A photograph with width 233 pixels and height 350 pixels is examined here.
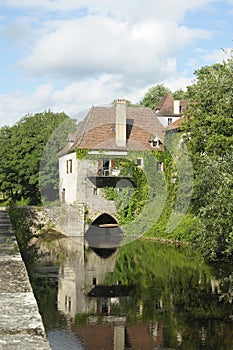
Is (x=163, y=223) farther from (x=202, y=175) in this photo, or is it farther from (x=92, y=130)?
(x=202, y=175)

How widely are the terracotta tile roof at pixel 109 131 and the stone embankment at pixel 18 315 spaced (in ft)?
86.1

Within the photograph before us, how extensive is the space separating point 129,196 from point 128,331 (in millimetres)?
20067

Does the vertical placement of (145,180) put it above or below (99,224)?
above

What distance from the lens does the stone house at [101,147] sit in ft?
105

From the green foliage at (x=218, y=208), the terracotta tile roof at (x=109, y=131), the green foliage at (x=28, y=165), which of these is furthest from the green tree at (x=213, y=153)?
the green foliage at (x=28, y=165)

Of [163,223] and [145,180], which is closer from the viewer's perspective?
[163,223]

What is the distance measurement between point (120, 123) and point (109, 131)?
964 millimetres

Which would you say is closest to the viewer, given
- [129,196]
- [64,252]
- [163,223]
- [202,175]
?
[202,175]

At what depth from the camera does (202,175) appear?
19.1m

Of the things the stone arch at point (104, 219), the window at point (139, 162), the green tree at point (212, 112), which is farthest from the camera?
the stone arch at point (104, 219)

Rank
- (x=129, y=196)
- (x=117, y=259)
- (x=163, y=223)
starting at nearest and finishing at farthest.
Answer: (x=117, y=259), (x=163, y=223), (x=129, y=196)

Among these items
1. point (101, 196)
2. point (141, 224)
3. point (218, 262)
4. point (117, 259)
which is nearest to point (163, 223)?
point (141, 224)

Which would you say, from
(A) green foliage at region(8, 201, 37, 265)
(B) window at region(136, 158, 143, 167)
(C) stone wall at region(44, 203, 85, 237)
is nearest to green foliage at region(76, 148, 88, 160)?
(C) stone wall at region(44, 203, 85, 237)

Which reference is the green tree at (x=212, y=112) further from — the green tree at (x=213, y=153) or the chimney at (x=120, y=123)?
the chimney at (x=120, y=123)
